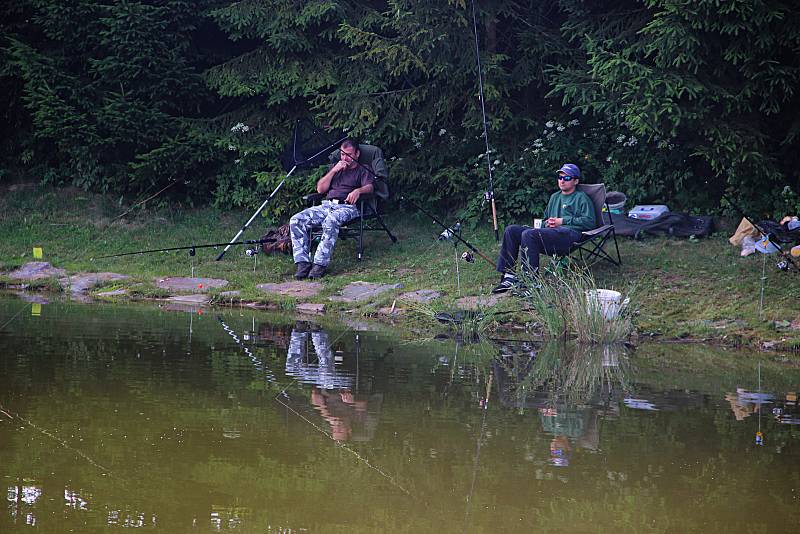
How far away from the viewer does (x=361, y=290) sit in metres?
10.8

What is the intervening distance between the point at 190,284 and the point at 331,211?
5.93 feet

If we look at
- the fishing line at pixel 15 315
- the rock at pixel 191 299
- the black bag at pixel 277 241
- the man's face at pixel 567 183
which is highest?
the man's face at pixel 567 183

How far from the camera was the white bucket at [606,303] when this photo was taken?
26.6ft

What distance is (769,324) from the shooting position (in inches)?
332

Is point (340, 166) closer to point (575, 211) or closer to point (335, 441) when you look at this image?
point (575, 211)

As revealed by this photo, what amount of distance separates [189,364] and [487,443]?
8.30 feet

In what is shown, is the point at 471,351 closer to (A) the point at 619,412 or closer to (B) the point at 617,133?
(A) the point at 619,412

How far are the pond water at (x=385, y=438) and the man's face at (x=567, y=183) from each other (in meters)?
3.31

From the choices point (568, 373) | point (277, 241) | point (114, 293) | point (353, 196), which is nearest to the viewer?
A: point (568, 373)

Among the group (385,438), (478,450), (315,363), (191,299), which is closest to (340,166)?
(191,299)

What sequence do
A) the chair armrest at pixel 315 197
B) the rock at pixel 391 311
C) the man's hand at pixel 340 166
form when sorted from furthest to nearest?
the chair armrest at pixel 315 197 → the man's hand at pixel 340 166 → the rock at pixel 391 311

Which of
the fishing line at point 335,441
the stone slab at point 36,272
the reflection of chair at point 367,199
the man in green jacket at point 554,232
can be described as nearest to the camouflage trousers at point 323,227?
the reflection of chair at point 367,199

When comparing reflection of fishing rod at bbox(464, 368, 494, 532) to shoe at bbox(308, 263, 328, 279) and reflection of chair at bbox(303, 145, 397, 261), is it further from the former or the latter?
reflection of chair at bbox(303, 145, 397, 261)

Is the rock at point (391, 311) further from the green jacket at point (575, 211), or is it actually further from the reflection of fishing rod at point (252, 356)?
the green jacket at point (575, 211)
